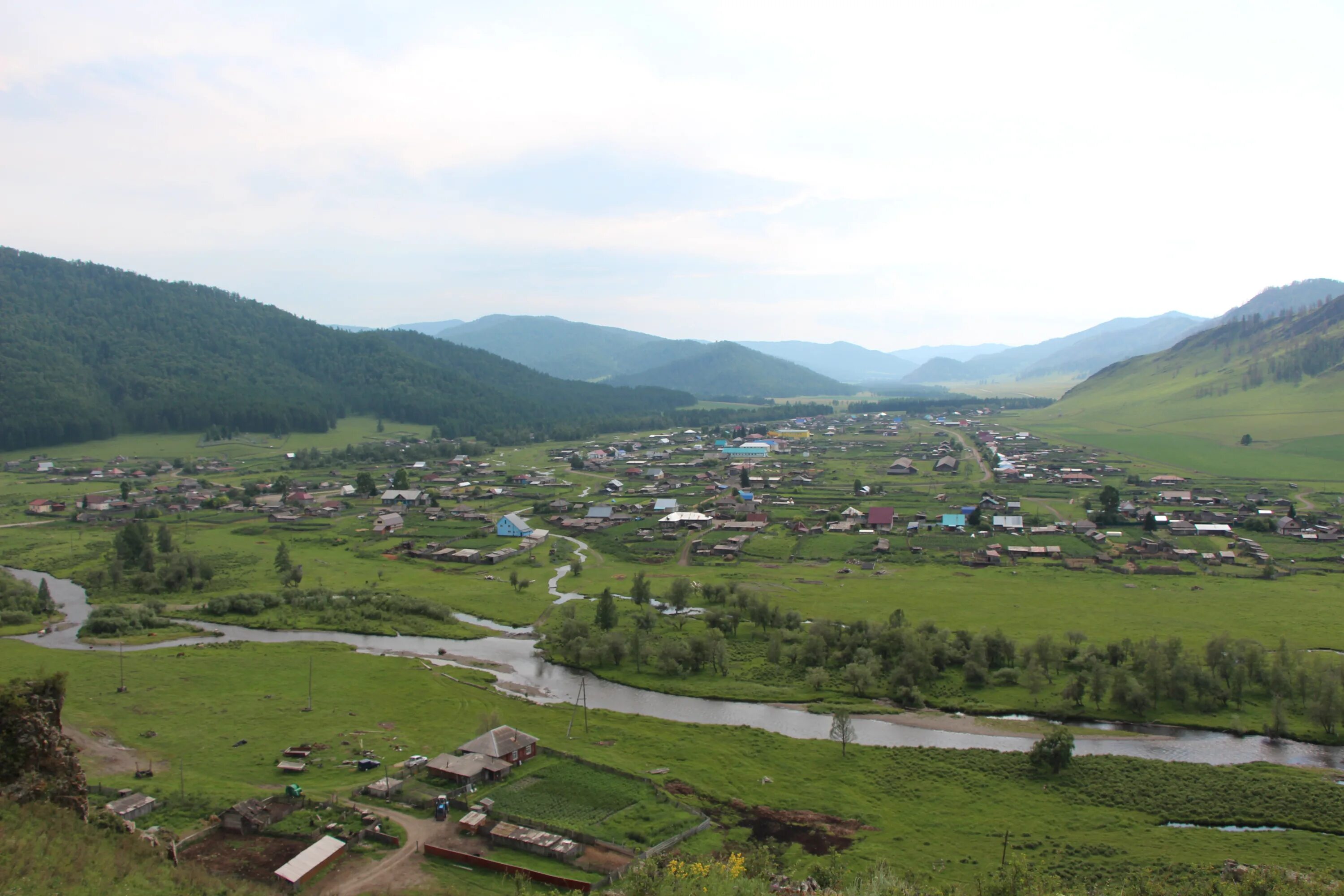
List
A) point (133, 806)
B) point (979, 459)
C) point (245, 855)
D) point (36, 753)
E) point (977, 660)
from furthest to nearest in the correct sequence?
point (979, 459) → point (977, 660) → point (133, 806) → point (245, 855) → point (36, 753)

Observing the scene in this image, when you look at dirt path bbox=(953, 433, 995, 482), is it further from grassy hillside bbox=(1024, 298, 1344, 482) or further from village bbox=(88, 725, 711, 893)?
village bbox=(88, 725, 711, 893)

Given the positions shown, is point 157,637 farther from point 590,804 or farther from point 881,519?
point 881,519

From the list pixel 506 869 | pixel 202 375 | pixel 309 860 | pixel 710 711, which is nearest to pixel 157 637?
pixel 309 860

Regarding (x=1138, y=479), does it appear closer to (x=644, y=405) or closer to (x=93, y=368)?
(x=644, y=405)

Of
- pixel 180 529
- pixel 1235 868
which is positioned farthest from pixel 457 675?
pixel 180 529

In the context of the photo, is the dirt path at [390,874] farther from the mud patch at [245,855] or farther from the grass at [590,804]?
the grass at [590,804]

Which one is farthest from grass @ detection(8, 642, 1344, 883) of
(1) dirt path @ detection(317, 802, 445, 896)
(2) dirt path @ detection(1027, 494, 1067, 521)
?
(2) dirt path @ detection(1027, 494, 1067, 521)

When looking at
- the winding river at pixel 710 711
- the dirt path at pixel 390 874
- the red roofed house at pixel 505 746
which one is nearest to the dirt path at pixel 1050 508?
the winding river at pixel 710 711
